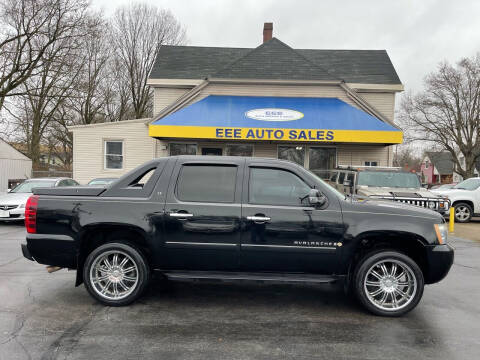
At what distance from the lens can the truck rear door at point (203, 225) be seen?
4.24m

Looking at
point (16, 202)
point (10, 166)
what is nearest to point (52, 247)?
point (16, 202)

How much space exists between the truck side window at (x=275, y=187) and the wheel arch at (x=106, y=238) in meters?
1.46

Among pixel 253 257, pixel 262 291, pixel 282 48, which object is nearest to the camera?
pixel 253 257

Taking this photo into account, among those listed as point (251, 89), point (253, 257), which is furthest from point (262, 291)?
point (251, 89)

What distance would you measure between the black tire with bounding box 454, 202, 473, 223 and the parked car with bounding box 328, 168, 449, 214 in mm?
3756

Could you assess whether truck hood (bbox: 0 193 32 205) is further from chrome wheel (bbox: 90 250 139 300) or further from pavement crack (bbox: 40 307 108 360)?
pavement crack (bbox: 40 307 108 360)

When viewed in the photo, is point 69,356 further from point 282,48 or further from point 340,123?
point 282,48

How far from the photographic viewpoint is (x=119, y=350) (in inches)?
130

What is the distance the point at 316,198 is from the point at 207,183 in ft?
4.42

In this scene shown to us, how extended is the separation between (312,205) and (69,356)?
2935 mm

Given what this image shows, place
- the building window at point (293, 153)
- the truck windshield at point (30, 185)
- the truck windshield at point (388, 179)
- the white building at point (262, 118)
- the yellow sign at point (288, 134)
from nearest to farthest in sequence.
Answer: the truck windshield at point (388, 179) < the truck windshield at point (30, 185) < the yellow sign at point (288, 134) < the white building at point (262, 118) < the building window at point (293, 153)

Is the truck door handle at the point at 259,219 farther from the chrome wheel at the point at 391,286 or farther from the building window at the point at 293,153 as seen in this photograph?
the building window at the point at 293,153

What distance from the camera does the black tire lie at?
13203 millimetres

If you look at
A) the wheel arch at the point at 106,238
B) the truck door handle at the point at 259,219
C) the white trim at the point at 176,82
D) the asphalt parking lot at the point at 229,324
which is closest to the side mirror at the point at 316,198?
the truck door handle at the point at 259,219
